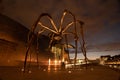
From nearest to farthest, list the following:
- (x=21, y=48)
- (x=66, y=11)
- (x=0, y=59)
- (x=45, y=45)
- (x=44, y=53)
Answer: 1. (x=66, y=11)
2. (x=0, y=59)
3. (x=21, y=48)
4. (x=44, y=53)
5. (x=45, y=45)

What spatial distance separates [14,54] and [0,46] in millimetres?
3798

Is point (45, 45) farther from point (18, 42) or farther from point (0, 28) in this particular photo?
point (0, 28)

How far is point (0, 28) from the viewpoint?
74.1ft

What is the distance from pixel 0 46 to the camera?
18875 mm

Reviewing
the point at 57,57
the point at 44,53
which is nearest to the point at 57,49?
the point at 57,57

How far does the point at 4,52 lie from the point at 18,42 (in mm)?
6865

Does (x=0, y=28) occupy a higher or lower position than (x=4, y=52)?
higher

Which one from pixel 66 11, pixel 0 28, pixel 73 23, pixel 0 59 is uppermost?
pixel 0 28

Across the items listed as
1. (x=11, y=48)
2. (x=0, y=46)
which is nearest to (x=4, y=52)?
(x=0, y=46)

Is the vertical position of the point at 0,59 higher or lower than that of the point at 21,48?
lower

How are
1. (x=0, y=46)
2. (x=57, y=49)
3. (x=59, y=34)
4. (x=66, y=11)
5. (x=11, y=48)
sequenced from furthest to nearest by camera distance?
(x=11, y=48) < (x=0, y=46) < (x=57, y=49) < (x=59, y=34) < (x=66, y=11)

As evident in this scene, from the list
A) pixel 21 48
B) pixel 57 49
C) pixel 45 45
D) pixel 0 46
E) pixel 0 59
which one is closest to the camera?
pixel 57 49

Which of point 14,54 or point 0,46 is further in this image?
point 14,54

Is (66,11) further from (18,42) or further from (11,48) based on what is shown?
(18,42)
